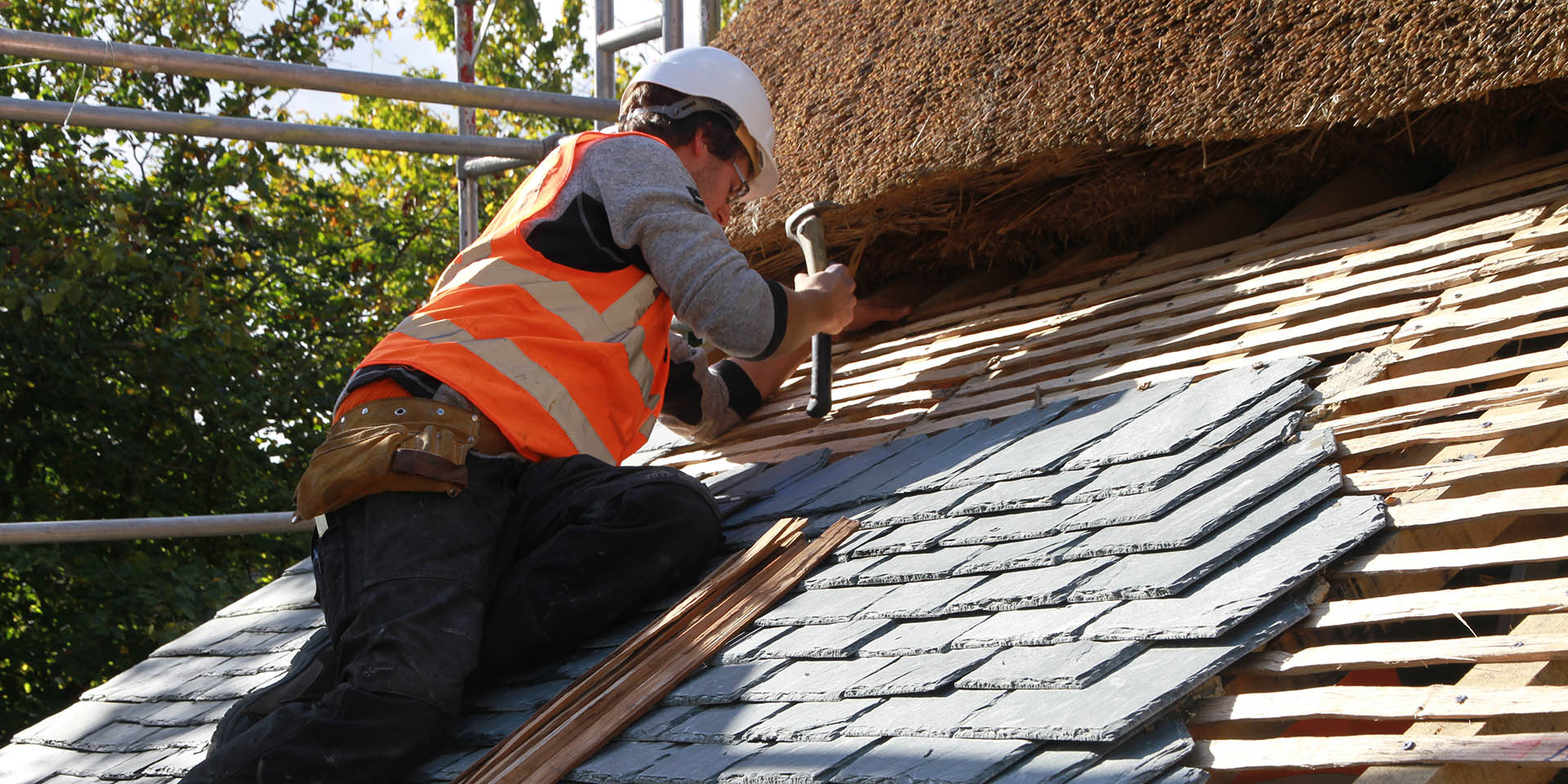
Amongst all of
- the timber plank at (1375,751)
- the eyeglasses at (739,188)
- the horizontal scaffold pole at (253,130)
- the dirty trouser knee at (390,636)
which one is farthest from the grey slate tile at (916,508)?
the horizontal scaffold pole at (253,130)

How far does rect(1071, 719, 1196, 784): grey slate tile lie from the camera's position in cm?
154

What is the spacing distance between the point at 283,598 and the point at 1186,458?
3082 mm

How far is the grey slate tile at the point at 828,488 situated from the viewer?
2990 millimetres

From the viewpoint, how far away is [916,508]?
8.90ft

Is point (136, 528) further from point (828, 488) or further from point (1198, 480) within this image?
point (1198, 480)

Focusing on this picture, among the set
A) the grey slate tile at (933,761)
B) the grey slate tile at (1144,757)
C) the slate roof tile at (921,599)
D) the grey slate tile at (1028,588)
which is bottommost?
the grey slate tile at (933,761)

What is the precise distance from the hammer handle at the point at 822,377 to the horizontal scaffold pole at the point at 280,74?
5.03 ft

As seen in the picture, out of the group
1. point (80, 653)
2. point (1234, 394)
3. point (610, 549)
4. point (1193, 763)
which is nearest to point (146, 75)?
point (80, 653)

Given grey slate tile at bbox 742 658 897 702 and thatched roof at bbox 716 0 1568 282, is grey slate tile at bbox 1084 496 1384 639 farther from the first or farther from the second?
thatched roof at bbox 716 0 1568 282

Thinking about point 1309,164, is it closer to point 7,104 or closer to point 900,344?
point 900,344

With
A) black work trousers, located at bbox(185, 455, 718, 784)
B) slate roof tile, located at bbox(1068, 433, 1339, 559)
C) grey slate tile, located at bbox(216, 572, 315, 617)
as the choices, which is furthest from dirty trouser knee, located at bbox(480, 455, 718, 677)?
grey slate tile, located at bbox(216, 572, 315, 617)

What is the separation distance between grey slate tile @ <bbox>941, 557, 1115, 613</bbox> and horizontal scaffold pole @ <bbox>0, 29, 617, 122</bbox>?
9.42 ft

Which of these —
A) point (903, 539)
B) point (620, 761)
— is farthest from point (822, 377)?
point (620, 761)

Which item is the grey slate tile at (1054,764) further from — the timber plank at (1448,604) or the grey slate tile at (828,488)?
the grey slate tile at (828,488)
